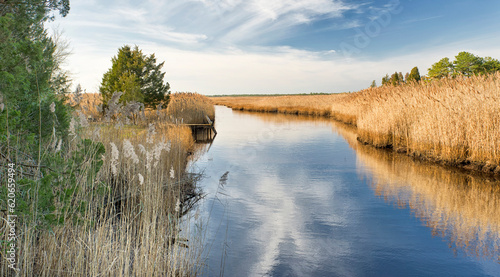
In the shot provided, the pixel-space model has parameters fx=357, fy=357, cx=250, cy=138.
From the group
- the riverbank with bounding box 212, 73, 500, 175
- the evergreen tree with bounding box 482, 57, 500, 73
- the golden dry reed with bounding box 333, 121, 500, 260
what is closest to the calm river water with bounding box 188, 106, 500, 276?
the golden dry reed with bounding box 333, 121, 500, 260

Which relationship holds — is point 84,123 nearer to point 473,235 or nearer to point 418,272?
point 418,272

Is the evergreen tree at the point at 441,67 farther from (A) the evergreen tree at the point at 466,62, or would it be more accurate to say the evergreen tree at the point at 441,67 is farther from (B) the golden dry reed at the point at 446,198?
(B) the golden dry reed at the point at 446,198

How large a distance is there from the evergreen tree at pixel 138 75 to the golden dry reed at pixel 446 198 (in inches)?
459

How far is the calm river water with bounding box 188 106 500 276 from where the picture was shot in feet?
16.2

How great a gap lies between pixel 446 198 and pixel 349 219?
2624 mm

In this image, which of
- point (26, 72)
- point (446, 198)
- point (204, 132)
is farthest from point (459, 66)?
point (26, 72)

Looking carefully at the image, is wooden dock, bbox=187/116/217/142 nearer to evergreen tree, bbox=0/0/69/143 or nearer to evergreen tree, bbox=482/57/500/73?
evergreen tree, bbox=0/0/69/143

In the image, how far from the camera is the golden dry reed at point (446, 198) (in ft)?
18.9

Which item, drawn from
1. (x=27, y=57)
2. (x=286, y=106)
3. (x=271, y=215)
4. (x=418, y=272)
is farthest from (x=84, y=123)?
(x=286, y=106)

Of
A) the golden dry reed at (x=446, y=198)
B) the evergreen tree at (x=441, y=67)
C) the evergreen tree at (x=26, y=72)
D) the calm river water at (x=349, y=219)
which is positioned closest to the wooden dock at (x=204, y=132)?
the calm river water at (x=349, y=219)

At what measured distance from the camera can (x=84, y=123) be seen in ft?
17.4

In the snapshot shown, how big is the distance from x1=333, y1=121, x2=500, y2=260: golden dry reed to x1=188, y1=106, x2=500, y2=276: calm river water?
2 cm

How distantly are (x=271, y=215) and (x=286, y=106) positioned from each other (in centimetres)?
3333

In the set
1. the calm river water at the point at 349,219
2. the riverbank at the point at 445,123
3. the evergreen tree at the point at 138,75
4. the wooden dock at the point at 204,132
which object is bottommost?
the calm river water at the point at 349,219
